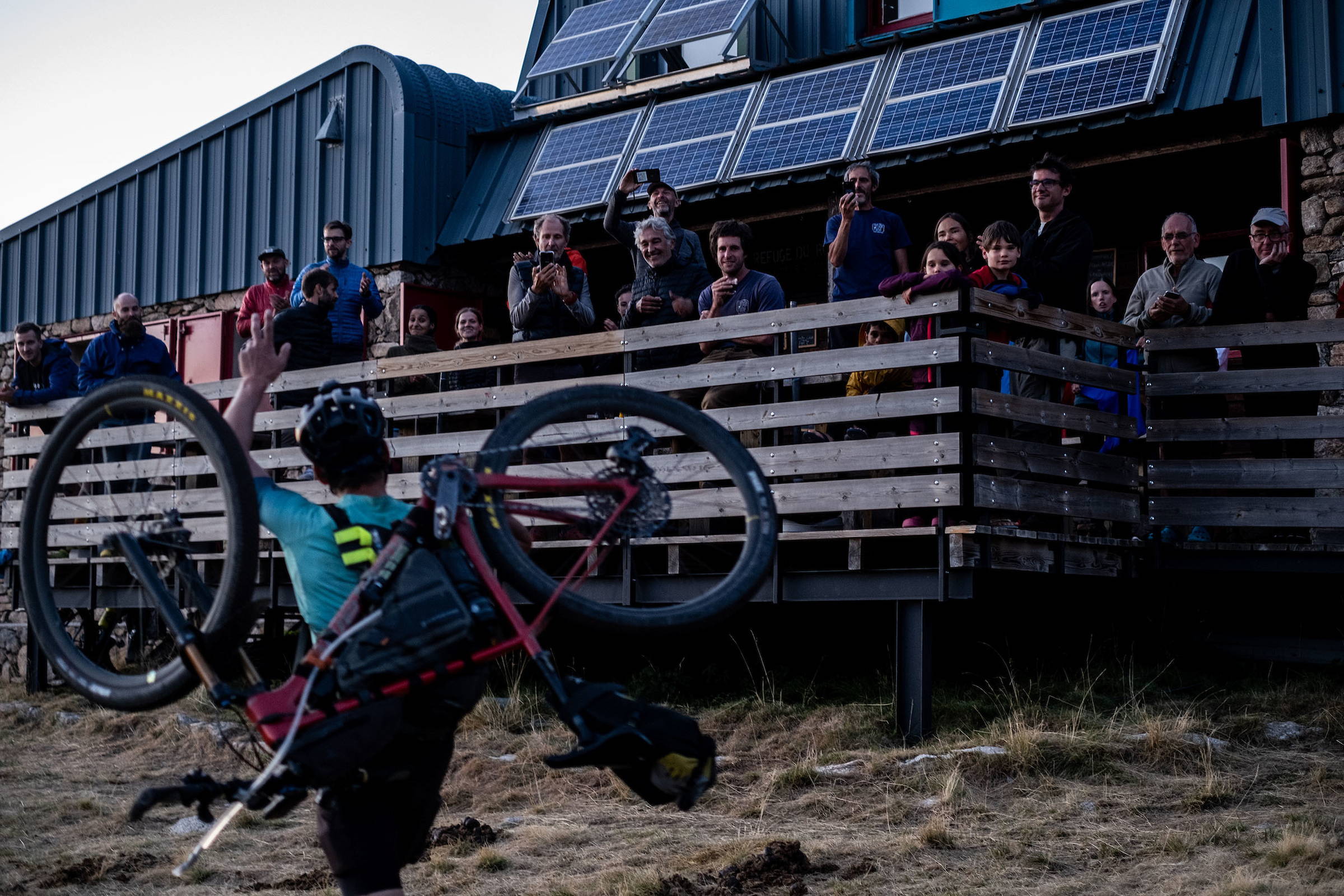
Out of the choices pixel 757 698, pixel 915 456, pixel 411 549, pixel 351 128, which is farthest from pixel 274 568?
pixel 411 549

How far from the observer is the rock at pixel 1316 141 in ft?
35.6

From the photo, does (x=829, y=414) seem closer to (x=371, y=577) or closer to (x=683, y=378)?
(x=683, y=378)

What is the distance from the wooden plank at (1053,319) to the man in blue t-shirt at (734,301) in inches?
54.4

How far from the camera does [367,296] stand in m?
11.6

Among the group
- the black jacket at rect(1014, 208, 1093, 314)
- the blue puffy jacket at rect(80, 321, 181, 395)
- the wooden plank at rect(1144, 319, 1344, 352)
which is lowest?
the wooden plank at rect(1144, 319, 1344, 352)

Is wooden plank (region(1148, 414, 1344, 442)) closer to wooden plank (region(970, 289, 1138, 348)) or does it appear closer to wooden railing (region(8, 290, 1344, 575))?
wooden railing (region(8, 290, 1344, 575))

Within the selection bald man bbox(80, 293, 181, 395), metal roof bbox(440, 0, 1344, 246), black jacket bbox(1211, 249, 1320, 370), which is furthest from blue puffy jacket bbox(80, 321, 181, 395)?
black jacket bbox(1211, 249, 1320, 370)

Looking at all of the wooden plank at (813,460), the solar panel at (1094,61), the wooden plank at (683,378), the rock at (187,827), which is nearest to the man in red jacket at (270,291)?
the wooden plank at (683,378)

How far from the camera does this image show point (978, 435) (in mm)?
8422

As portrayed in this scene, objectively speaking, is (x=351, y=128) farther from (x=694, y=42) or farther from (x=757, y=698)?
(x=757, y=698)

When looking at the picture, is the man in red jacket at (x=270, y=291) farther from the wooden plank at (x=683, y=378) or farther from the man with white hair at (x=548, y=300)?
the man with white hair at (x=548, y=300)

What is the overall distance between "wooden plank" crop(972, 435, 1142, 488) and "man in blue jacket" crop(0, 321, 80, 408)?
8014 mm

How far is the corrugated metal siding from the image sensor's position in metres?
15.9

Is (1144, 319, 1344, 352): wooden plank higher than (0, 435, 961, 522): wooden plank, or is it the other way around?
(1144, 319, 1344, 352): wooden plank
